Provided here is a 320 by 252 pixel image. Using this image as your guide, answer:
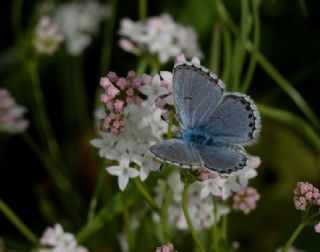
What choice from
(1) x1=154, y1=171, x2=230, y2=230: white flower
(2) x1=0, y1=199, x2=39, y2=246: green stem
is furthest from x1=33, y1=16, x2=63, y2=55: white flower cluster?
(1) x1=154, y1=171, x2=230, y2=230: white flower

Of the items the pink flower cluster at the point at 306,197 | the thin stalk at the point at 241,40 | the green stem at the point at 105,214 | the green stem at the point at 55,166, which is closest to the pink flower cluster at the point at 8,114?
the green stem at the point at 55,166

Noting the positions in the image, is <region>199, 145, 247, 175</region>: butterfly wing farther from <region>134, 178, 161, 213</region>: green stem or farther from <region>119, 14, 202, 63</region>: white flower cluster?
<region>119, 14, 202, 63</region>: white flower cluster

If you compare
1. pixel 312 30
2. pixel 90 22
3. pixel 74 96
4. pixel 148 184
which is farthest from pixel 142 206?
pixel 312 30

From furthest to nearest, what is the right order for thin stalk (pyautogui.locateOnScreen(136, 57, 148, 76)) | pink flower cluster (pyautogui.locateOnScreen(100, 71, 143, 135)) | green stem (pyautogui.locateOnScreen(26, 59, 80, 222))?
green stem (pyautogui.locateOnScreen(26, 59, 80, 222)) < thin stalk (pyautogui.locateOnScreen(136, 57, 148, 76)) < pink flower cluster (pyautogui.locateOnScreen(100, 71, 143, 135))

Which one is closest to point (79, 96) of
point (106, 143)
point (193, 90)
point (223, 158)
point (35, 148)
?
point (35, 148)

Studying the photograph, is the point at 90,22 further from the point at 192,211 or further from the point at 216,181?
the point at 216,181

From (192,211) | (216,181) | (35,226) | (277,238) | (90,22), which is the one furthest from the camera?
(90,22)
